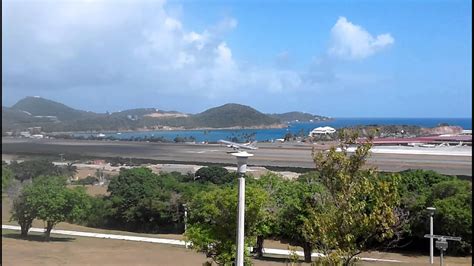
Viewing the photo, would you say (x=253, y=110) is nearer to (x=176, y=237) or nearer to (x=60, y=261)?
(x=176, y=237)

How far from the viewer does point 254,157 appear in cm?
4469

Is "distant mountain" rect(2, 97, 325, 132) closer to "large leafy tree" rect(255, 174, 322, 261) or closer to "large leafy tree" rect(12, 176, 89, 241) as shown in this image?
"large leafy tree" rect(12, 176, 89, 241)

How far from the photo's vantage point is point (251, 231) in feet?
33.1

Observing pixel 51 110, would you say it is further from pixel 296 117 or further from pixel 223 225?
pixel 296 117

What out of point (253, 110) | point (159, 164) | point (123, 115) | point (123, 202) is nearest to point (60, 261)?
point (123, 202)

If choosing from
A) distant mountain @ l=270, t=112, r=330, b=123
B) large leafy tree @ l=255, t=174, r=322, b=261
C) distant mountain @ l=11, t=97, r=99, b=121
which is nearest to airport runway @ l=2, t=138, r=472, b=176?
distant mountain @ l=11, t=97, r=99, b=121

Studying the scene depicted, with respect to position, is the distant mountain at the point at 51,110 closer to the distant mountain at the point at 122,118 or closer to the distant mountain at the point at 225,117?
the distant mountain at the point at 122,118

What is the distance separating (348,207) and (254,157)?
3882cm

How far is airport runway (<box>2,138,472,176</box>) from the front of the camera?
1173 inches

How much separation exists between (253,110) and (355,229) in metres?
81.0

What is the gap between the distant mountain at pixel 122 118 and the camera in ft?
60.3

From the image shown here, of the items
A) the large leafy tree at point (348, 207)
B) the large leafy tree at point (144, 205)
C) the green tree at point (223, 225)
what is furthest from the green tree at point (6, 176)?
the large leafy tree at point (348, 207)

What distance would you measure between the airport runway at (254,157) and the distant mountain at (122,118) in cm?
103

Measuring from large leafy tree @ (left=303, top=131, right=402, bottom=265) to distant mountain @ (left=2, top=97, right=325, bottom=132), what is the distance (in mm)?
8944
